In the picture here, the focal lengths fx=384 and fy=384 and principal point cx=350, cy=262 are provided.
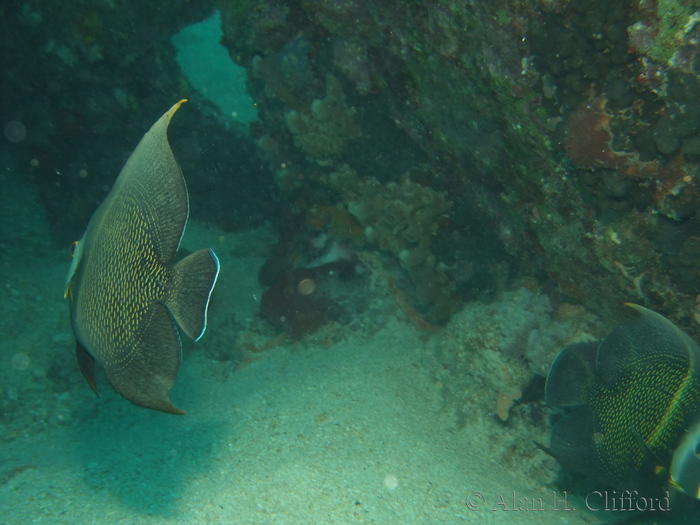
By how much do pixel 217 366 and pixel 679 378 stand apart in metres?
4.22

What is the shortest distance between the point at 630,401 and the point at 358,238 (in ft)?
10.6

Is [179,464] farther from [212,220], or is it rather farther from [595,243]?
[212,220]

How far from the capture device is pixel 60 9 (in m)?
5.05

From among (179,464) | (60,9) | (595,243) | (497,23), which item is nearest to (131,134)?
(60,9)

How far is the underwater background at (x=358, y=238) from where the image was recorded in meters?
2.22

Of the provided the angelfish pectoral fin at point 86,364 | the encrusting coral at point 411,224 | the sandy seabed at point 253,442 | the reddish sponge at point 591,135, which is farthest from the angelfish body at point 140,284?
the encrusting coral at point 411,224

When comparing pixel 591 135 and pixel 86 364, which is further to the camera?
pixel 591 135

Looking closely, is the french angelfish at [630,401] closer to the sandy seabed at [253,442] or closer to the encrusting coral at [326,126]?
the sandy seabed at [253,442]

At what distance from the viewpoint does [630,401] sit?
2.25m

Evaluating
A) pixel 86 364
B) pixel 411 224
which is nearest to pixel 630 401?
pixel 411 224

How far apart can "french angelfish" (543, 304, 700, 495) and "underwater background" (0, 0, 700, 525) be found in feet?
1.15

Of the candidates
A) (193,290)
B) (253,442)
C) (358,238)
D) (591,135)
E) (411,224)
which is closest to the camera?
(193,290)

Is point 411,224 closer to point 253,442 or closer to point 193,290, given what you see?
point 253,442

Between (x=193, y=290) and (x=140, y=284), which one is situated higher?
(x=193, y=290)
